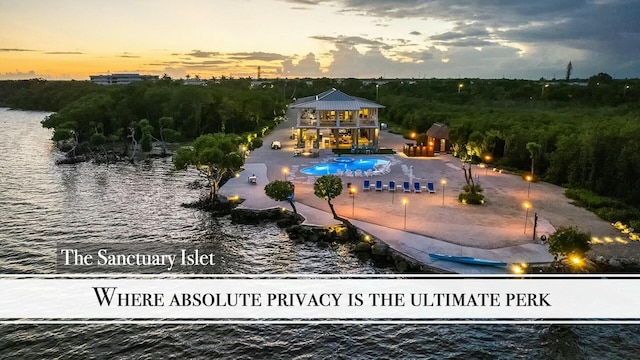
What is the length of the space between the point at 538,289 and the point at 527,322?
142 centimetres

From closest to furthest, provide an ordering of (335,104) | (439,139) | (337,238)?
1. (337,238)
2. (439,139)
3. (335,104)

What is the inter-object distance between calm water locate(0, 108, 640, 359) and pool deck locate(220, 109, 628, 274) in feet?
9.62

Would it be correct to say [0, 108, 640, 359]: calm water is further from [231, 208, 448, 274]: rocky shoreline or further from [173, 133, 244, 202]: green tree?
[173, 133, 244, 202]: green tree

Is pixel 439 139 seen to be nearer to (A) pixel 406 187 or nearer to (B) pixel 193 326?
(A) pixel 406 187

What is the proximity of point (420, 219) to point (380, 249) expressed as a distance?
4.62 meters

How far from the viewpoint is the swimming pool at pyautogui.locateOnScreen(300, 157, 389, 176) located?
37781 mm

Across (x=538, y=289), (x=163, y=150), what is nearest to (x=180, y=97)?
(x=163, y=150)

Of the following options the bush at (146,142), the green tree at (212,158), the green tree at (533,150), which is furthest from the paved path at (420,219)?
the bush at (146,142)

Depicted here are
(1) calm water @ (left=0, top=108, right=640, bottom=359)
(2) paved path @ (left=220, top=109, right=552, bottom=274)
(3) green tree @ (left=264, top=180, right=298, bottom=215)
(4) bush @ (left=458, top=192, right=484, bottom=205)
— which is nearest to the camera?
(1) calm water @ (left=0, top=108, right=640, bottom=359)

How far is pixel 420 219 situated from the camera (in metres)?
25.1

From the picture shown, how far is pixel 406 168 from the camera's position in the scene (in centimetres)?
3897

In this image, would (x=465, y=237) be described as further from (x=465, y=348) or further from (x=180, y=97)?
(x=180, y=97)

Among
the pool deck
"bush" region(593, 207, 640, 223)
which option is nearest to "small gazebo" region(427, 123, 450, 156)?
the pool deck

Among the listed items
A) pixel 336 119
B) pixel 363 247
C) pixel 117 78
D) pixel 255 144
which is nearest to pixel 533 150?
pixel 363 247
